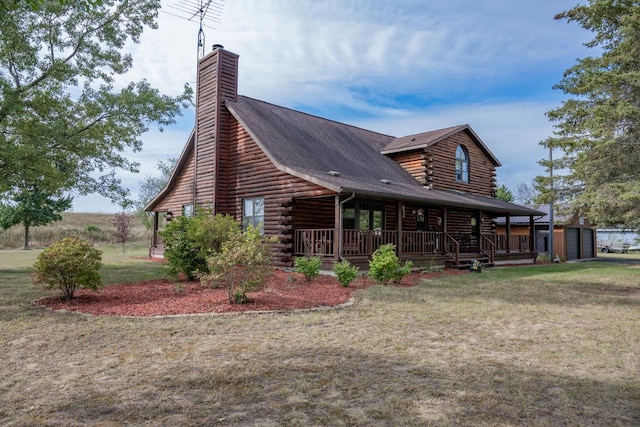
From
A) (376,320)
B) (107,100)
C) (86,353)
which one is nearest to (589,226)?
(376,320)

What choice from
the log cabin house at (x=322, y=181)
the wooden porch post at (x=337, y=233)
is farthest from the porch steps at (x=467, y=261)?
the wooden porch post at (x=337, y=233)

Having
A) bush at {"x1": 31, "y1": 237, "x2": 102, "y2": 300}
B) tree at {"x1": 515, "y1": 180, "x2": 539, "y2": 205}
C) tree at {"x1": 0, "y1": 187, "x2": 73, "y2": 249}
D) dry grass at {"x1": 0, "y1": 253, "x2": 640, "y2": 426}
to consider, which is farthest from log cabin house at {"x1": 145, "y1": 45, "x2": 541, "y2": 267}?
tree at {"x1": 515, "y1": 180, "x2": 539, "y2": 205}

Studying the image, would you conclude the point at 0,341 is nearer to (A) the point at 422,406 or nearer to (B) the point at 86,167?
(A) the point at 422,406

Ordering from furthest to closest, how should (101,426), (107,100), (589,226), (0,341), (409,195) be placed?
(589,226) → (107,100) → (409,195) → (0,341) → (101,426)

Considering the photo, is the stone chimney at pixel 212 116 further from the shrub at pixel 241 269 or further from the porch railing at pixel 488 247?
the porch railing at pixel 488 247

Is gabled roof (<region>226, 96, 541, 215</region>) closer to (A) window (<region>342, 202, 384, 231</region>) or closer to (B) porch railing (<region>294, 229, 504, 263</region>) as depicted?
(A) window (<region>342, 202, 384, 231</region>)

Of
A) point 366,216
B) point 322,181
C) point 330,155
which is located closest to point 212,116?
point 330,155

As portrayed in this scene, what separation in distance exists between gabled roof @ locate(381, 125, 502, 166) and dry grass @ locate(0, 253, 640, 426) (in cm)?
1359

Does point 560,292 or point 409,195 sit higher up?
point 409,195

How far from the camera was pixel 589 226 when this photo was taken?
1110 inches

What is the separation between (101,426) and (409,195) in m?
12.1

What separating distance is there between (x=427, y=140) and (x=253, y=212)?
927cm

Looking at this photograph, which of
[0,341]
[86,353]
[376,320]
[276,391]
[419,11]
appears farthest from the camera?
[419,11]

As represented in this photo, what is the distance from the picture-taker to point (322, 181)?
499 inches
